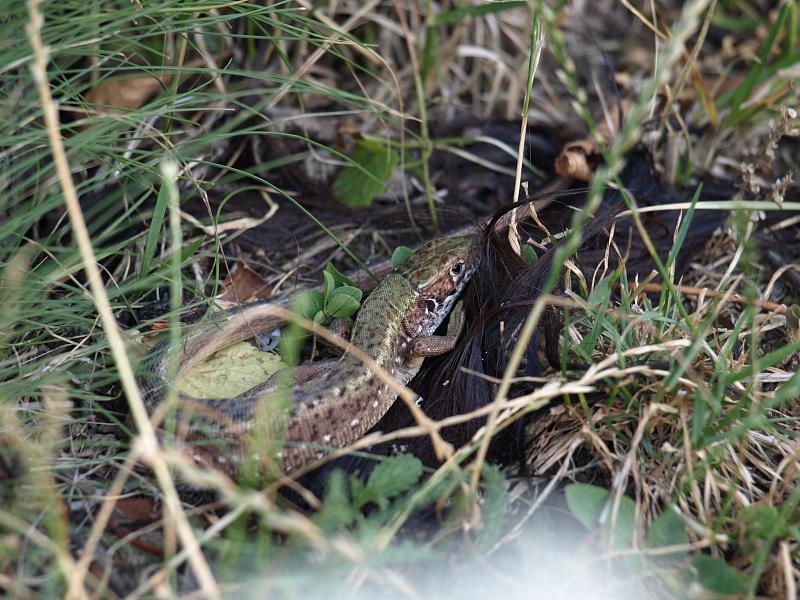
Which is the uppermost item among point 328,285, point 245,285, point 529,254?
point 529,254

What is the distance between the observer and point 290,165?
15.0 feet

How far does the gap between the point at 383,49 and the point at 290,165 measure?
1.36m

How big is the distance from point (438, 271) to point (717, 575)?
2063 millimetres

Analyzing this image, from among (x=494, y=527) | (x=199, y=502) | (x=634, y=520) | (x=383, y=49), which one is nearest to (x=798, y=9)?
(x=383, y=49)

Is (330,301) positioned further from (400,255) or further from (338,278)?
(400,255)

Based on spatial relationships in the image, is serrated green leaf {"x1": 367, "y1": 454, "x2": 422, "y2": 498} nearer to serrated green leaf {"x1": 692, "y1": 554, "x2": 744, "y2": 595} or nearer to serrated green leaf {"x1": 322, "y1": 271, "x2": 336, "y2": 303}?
serrated green leaf {"x1": 692, "y1": 554, "x2": 744, "y2": 595}

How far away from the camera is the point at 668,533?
97.3 inches

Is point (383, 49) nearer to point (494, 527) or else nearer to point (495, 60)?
point (495, 60)

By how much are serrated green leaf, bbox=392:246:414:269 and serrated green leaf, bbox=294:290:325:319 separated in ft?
1.67

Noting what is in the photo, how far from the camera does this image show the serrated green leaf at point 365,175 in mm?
4324

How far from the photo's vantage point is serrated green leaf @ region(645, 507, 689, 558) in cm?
244

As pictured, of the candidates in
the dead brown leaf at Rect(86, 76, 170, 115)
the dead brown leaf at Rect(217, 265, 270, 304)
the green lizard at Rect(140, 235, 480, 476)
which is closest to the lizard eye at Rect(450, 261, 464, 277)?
the green lizard at Rect(140, 235, 480, 476)

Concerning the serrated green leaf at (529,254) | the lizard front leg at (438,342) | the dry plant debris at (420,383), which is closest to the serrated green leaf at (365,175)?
the dry plant debris at (420,383)

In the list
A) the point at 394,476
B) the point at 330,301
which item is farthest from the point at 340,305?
the point at 394,476
